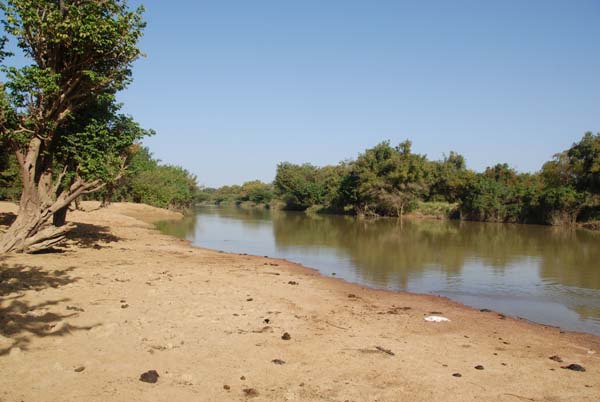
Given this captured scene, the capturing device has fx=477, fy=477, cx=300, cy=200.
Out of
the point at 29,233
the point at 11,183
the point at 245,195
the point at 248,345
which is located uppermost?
the point at 245,195

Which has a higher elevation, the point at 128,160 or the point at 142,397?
the point at 128,160

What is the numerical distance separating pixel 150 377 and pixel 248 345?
1788 millimetres

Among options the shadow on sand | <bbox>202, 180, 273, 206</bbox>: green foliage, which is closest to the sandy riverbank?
the shadow on sand

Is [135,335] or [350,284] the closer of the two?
[135,335]

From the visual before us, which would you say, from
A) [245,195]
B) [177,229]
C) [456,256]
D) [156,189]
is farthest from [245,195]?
[456,256]

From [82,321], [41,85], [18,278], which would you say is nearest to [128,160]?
[41,85]

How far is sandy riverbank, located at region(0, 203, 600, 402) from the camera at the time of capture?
5312 mm

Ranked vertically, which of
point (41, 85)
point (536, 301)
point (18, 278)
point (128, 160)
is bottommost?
point (536, 301)

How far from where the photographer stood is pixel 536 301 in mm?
13336

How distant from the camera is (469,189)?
62812 millimetres

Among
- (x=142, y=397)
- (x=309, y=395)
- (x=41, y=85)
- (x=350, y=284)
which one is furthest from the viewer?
(x=350, y=284)

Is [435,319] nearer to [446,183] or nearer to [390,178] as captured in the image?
[390,178]

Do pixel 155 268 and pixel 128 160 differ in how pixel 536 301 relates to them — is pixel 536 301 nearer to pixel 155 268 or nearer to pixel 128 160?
pixel 155 268

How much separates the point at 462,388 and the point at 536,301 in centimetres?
901
